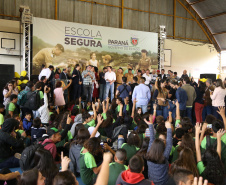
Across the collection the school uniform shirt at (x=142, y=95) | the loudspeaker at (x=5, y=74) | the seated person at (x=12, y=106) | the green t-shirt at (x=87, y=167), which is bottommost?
the green t-shirt at (x=87, y=167)

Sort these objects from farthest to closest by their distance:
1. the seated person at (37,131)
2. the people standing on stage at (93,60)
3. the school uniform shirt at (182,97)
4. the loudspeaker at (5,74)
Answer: the people standing on stage at (93,60)
the loudspeaker at (5,74)
the school uniform shirt at (182,97)
the seated person at (37,131)

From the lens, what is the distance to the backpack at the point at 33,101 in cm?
657

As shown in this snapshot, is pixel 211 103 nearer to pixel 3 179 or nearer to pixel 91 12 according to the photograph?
pixel 3 179

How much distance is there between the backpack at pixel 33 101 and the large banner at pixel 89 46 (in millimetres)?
5114

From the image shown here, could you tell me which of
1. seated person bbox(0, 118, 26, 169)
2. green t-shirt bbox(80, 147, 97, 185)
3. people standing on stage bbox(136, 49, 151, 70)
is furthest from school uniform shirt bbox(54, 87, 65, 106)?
people standing on stage bbox(136, 49, 151, 70)

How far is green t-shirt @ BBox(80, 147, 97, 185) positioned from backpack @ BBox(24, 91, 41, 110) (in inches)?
133

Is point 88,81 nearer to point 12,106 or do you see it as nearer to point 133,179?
point 12,106

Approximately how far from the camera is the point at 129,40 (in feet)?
47.5

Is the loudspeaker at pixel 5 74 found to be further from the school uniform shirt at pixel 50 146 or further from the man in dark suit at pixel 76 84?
the school uniform shirt at pixel 50 146

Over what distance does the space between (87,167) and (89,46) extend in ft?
34.2

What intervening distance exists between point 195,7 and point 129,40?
620cm

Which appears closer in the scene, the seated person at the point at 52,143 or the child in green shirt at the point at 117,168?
→ the child in green shirt at the point at 117,168

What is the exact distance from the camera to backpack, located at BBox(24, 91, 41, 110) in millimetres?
6575

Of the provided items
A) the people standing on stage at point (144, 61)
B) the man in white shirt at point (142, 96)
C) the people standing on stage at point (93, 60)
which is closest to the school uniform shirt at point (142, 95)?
the man in white shirt at point (142, 96)
